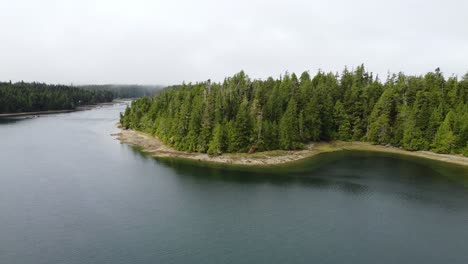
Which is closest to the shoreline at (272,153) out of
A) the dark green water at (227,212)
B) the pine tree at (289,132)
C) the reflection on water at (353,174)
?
the pine tree at (289,132)

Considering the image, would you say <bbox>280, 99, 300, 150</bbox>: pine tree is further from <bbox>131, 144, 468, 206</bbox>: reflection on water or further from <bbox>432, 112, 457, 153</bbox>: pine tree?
<bbox>432, 112, 457, 153</bbox>: pine tree

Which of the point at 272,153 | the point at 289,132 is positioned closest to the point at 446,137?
the point at 289,132

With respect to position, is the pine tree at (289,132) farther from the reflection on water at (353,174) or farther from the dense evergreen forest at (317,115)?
the reflection on water at (353,174)

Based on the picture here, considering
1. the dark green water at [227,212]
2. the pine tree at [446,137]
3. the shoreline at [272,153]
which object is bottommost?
the dark green water at [227,212]

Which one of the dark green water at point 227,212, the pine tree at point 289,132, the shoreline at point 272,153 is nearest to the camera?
the dark green water at point 227,212

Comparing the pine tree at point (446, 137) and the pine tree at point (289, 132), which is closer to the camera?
the pine tree at point (446, 137)
